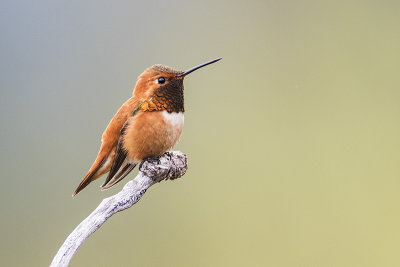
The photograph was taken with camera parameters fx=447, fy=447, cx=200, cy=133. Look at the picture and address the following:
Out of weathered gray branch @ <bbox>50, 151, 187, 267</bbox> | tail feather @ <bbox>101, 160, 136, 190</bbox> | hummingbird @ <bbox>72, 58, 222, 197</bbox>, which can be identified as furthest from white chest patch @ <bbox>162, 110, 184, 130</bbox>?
tail feather @ <bbox>101, 160, 136, 190</bbox>

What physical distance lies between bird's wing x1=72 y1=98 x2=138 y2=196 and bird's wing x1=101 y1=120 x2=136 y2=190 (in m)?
0.03

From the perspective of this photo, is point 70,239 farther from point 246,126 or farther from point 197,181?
point 246,126

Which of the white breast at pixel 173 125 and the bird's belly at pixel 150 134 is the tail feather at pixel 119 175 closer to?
the bird's belly at pixel 150 134

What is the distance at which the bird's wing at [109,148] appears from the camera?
6.18 ft

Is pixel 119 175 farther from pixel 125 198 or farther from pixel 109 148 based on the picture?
pixel 125 198

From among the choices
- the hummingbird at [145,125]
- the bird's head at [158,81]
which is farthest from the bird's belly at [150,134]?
the bird's head at [158,81]

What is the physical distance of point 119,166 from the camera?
1.90 meters

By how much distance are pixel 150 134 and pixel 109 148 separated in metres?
0.20

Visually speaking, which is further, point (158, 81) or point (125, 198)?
point (158, 81)

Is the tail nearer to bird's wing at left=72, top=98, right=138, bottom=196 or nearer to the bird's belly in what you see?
bird's wing at left=72, top=98, right=138, bottom=196

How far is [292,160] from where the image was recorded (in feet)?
8.89

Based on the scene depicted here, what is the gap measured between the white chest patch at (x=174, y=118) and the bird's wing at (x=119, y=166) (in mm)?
165

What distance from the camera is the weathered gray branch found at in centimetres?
153

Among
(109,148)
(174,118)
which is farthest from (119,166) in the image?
(174,118)
